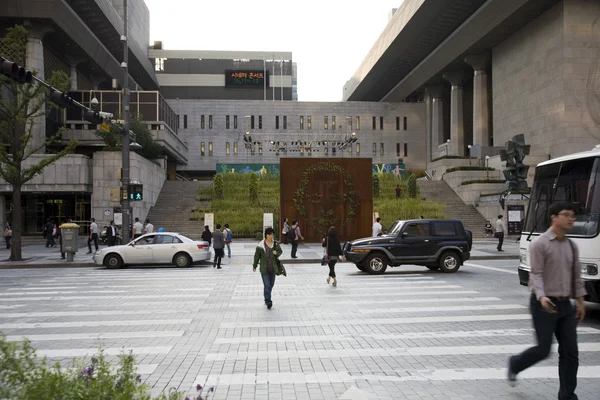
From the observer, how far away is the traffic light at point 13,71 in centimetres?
1223

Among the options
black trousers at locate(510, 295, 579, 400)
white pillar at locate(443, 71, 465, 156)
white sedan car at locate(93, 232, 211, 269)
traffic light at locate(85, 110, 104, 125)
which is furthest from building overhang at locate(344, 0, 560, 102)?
black trousers at locate(510, 295, 579, 400)

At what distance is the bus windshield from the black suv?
6881 millimetres

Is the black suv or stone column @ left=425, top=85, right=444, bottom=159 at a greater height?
stone column @ left=425, top=85, right=444, bottom=159

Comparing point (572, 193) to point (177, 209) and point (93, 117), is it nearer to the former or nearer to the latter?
point (93, 117)

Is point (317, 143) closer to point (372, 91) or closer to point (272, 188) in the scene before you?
point (372, 91)

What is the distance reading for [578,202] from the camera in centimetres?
966

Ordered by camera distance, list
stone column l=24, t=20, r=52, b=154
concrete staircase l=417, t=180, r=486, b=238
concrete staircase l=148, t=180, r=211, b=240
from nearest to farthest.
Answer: concrete staircase l=148, t=180, r=211, b=240 < concrete staircase l=417, t=180, r=486, b=238 < stone column l=24, t=20, r=52, b=154

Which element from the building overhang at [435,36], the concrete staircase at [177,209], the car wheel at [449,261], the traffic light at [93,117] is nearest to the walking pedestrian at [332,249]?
Result: the car wheel at [449,261]

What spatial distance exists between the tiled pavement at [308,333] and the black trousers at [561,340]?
1.68 feet

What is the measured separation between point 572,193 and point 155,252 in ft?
50.9

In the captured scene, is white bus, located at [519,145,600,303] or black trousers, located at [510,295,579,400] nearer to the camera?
black trousers, located at [510,295,579,400]

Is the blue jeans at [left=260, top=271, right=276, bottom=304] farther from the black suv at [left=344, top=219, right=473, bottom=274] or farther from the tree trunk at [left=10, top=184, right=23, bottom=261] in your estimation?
the tree trunk at [left=10, top=184, right=23, bottom=261]

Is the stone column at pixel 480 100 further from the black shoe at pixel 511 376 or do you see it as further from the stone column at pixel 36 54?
Result: the black shoe at pixel 511 376

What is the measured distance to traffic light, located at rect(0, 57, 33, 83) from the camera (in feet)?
40.1
